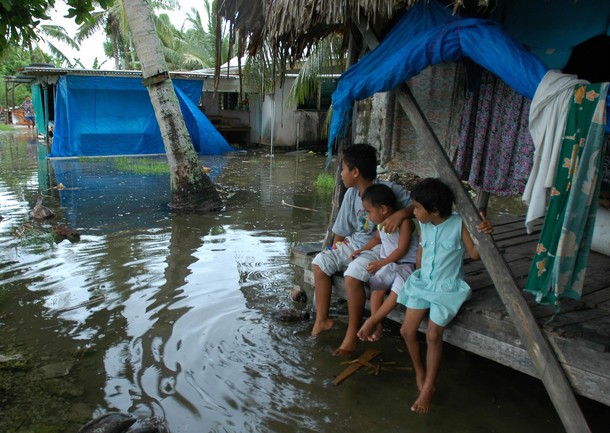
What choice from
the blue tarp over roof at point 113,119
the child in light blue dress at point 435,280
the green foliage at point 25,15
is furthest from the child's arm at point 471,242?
the blue tarp over roof at point 113,119

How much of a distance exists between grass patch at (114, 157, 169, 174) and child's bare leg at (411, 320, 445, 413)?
10.9m

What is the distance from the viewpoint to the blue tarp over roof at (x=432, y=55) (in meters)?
2.85

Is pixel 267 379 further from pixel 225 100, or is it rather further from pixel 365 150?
pixel 225 100

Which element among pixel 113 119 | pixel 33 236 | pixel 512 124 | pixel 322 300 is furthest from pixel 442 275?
pixel 113 119

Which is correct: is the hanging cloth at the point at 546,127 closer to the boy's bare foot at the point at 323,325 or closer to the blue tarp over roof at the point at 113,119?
the boy's bare foot at the point at 323,325

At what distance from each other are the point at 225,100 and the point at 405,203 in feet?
61.4

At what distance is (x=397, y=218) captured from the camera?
3766mm

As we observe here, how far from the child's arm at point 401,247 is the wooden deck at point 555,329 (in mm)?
368

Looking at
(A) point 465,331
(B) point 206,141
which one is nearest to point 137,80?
(B) point 206,141

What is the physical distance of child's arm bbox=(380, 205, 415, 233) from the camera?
3.76 meters

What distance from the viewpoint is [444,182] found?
337 centimetres

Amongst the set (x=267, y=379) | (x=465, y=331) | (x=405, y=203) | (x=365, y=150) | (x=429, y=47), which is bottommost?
(x=267, y=379)

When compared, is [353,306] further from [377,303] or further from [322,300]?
[322,300]

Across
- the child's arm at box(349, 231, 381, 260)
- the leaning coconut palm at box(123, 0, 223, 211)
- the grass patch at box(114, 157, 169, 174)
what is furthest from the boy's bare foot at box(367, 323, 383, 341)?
the grass patch at box(114, 157, 169, 174)
